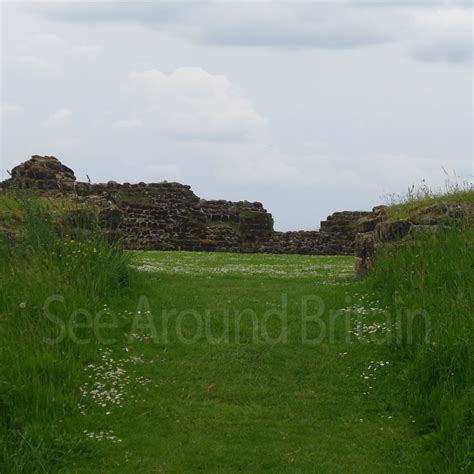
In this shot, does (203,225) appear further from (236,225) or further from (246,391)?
(246,391)

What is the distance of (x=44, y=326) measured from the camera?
8930 mm

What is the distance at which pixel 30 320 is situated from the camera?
907 centimetres

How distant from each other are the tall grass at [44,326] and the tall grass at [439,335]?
3.23 metres

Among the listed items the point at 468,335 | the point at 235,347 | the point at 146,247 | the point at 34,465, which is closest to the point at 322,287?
the point at 235,347

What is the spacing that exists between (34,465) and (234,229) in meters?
21.4

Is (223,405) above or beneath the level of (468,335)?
beneath

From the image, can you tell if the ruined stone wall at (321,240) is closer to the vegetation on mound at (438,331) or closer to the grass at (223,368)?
the vegetation on mound at (438,331)

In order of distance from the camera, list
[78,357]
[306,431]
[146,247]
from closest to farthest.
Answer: [306,431]
[78,357]
[146,247]

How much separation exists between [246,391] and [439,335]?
213cm

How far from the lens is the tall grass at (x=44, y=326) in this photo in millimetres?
6926

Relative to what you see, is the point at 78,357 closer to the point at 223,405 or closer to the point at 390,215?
the point at 223,405

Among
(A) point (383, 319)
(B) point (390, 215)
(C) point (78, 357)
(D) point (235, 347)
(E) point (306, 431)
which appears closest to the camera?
(E) point (306, 431)

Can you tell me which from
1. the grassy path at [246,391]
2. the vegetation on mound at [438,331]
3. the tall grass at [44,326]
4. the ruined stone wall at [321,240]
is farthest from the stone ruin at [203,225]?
the vegetation on mound at [438,331]

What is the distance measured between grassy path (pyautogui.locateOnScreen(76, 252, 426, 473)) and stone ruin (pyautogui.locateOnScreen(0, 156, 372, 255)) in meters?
14.9
